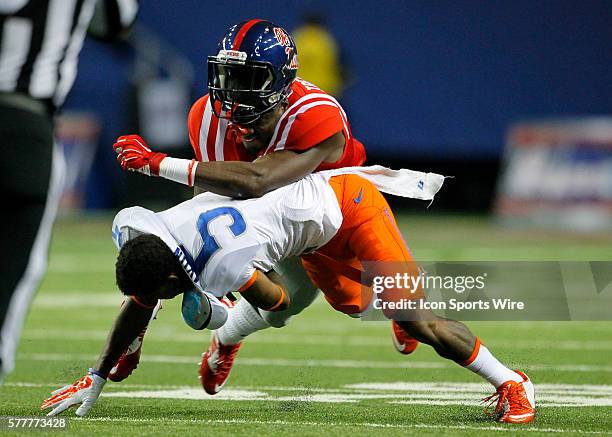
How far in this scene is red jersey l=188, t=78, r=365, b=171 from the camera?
476 cm

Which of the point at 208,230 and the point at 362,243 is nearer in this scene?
the point at 208,230

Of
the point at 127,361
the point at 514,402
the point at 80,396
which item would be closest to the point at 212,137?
the point at 127,361

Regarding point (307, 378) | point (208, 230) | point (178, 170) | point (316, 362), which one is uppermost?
point (178, 170)

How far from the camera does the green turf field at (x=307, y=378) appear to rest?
4.38 meters

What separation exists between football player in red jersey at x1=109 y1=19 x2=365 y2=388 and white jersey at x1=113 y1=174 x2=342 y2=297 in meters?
0.07

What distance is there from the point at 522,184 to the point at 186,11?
491 cm

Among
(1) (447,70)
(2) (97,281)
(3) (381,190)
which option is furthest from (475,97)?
(3) (381,190)

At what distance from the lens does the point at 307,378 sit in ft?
18.7

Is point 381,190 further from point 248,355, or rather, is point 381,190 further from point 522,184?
point 522,184

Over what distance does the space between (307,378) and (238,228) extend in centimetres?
144

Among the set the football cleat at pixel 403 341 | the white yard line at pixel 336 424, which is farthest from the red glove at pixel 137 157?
the football cleat at pixel 403 341

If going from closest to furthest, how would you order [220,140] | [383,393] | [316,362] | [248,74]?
[248,74], [220,140], [383,393], [316,362]

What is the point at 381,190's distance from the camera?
5094 mm

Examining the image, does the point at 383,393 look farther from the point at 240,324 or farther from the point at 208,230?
the point at 208,230
